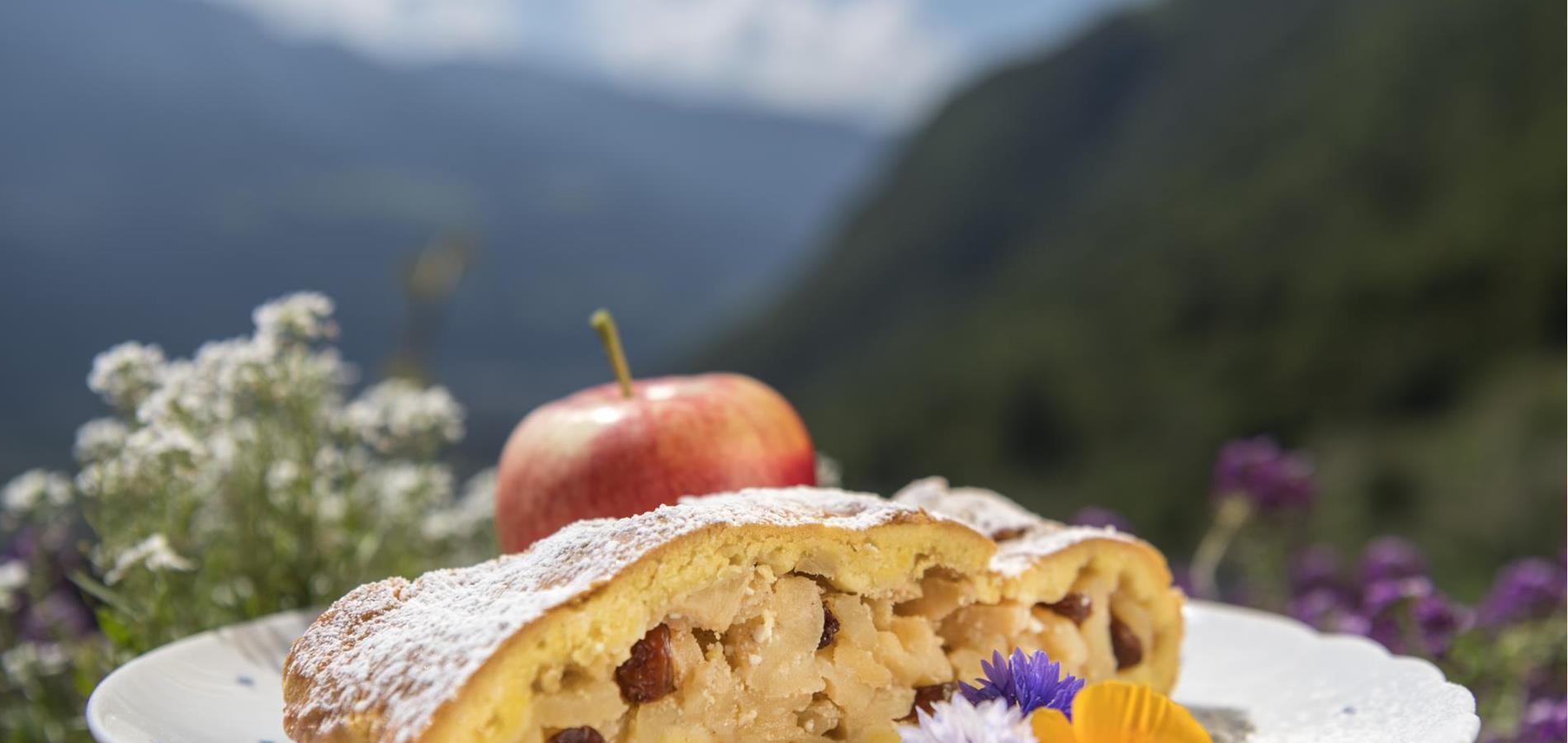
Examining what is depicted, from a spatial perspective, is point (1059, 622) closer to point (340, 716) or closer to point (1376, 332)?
point (340, 716)

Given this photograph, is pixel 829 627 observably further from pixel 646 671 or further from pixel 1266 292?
pixel 1266 292

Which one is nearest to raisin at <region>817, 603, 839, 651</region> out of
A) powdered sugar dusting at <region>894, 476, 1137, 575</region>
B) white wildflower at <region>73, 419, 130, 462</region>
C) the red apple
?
powdered sugar dusting at <region>894, 476, 1137, 575</region>

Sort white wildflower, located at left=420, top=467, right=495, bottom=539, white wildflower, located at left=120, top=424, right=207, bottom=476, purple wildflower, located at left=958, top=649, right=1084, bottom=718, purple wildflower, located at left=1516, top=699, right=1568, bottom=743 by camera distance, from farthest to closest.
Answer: white wildflower, located at left=420, top=467, right=495, bottom=539 → white wildflower, located at left=120, top=424, right=207, bottom=476 → purple wildflower, located at left=1516, top=699, right=1568, bottom=743 → purple wildflower, located at left=958, top=649, right=1084, bottom=718

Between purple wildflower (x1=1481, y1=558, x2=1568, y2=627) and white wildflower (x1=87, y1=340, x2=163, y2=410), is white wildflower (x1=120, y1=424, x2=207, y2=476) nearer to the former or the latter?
white wildflower (x1=87, y1=340, x2=163, y2=410)

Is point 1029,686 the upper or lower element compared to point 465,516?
lower

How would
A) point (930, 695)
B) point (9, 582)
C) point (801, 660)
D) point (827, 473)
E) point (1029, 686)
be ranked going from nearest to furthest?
point (1029, 686)
point (801, 660)
point (930, 695)
point (9, 582)
point (827, 473)

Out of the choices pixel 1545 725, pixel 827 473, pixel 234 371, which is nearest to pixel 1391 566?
pixel 1545 725

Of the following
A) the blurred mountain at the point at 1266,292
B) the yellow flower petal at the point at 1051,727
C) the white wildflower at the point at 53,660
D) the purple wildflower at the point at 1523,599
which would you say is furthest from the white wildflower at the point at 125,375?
the blurred mountain at the point at 1266,292
